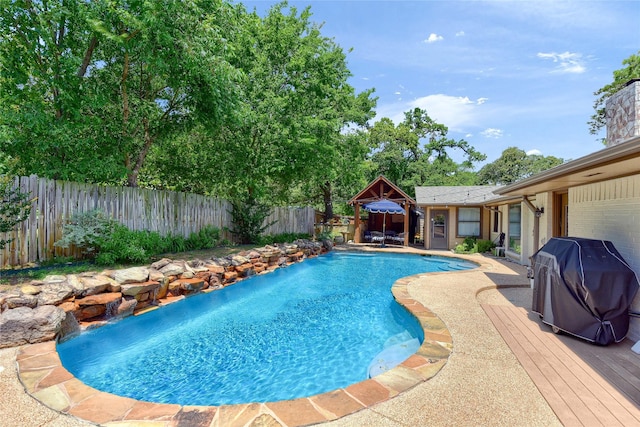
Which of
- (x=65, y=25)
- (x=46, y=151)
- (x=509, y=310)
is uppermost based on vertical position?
(x=65, y=25)

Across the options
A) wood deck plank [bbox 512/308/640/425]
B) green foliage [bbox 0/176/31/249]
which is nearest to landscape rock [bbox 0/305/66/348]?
green foliage [bbox 0/176/31/249]

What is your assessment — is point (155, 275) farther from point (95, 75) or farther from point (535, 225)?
point (535, 225)

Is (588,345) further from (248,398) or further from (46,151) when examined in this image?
(46,151)

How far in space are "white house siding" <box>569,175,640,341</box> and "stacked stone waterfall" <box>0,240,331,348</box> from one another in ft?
24.3

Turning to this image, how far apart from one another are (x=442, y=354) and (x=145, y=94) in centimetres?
985

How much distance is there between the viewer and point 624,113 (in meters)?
5.27

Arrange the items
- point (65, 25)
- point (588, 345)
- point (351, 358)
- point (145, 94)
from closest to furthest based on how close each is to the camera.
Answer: point (588, 345)
point (351, 358)
point (65, 25)
point (145, 94)

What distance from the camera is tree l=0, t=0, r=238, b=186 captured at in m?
6.41

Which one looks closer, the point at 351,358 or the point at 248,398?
the point at 248,398

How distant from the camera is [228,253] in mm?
10156

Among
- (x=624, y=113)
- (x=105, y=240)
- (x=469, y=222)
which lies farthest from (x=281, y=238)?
(x=624, y=113)

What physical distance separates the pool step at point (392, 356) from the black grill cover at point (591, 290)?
1.85 meters

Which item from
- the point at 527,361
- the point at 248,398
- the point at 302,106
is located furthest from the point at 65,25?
the point at 527,361

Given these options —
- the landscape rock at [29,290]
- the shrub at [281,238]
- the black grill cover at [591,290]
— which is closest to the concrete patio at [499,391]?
the black grill cover at [591,290]
